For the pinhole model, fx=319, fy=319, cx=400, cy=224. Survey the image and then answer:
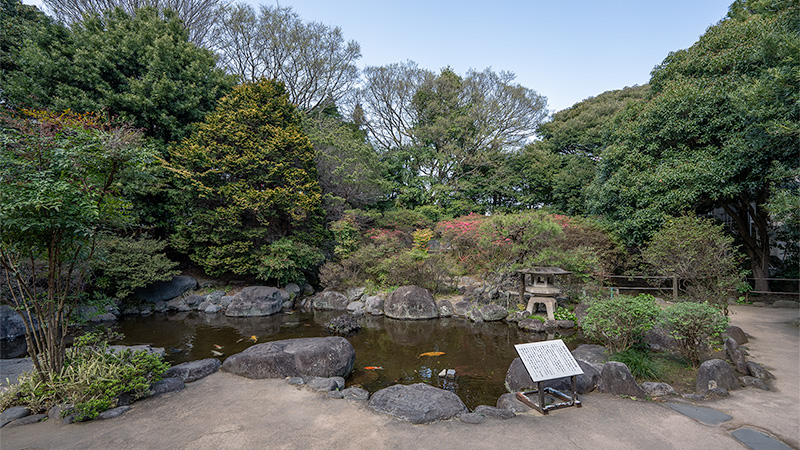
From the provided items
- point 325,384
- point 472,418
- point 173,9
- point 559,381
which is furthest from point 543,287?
point 173,9

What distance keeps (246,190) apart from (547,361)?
1073 cm

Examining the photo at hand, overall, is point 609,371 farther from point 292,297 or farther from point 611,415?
point 292,297

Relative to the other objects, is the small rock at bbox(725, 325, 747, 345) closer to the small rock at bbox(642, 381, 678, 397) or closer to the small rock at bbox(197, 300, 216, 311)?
the small rock at bbox(642, 381, 678, 397)

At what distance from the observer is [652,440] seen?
3129 mm

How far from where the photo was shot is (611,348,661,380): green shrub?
4.63 metres

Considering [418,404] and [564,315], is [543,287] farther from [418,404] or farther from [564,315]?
[418,404]

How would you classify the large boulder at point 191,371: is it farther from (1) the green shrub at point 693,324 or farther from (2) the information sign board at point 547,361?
(1) the green shrub at point 693,324

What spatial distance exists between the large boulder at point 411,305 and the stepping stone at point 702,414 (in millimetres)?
6392

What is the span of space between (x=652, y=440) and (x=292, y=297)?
10.6 m

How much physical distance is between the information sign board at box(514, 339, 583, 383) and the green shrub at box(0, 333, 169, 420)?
4675 mm

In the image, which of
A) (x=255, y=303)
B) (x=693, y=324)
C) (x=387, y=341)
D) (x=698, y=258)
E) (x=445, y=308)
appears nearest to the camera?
(x=693, y=324)

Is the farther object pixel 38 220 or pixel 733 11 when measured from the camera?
pixel 733 11

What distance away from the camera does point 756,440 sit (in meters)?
3.09

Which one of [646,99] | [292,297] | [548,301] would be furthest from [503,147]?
[292,297]
